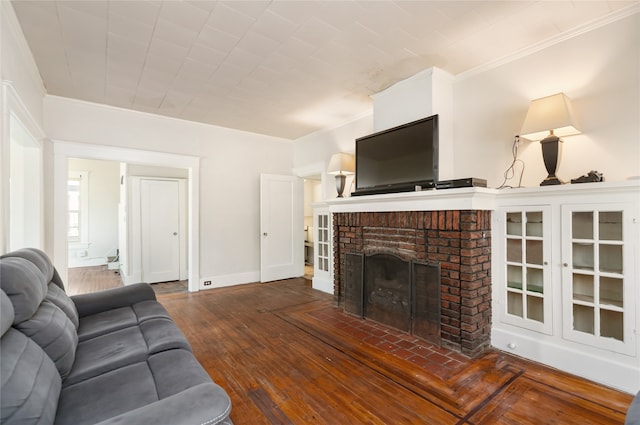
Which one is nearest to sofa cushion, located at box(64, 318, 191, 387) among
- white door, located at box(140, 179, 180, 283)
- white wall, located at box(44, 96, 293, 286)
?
white wall, located at box(44, 96, 293, 286)

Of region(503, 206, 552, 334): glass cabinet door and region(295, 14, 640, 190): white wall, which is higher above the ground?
region(295, 14, 640, 190): white wall

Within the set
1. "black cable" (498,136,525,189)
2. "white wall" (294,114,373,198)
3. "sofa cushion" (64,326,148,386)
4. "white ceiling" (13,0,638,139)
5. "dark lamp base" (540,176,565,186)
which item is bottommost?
"sofa cushion" (64,326,148,386)

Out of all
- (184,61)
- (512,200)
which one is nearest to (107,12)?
(184,61)

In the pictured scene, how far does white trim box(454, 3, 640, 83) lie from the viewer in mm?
2283

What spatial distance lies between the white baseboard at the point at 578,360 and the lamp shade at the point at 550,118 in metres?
1.70

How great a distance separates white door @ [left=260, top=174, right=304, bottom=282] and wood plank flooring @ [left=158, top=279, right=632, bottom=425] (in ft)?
7.54

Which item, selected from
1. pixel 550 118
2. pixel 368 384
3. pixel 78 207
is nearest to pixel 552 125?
pixel 550 118

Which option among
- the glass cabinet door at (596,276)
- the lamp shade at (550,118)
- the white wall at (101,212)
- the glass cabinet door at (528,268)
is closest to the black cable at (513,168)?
the lamp shade at (550,118)

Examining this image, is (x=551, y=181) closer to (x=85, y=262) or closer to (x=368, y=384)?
(x=368, y=384)

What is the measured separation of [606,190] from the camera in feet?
7.08

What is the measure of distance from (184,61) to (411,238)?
2918 mm

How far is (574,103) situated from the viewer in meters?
2.54

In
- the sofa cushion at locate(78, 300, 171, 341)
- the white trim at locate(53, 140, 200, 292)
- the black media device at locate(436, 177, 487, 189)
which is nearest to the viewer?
the sofa cushion at locate(78, 300, 171, 341)

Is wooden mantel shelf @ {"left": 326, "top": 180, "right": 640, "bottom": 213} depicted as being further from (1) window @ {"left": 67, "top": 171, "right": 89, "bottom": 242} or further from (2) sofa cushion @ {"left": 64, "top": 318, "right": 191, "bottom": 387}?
(1) window @ {"left": 67, "top": 171, "right": 89, "bottom": 242}
